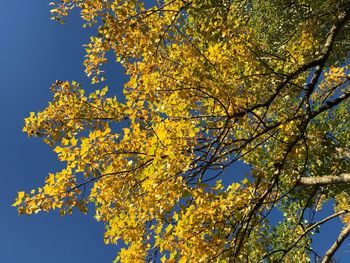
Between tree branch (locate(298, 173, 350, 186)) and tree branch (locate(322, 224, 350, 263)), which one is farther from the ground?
tree branch (locate(298, 173, 350, 186))

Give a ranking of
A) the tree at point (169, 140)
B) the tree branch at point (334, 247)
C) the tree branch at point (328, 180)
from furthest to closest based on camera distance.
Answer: the tree branch at point (334, 247) → the tree branch at point (328, 180) → the tree at point (169, 140)

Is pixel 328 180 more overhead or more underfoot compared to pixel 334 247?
more overhead

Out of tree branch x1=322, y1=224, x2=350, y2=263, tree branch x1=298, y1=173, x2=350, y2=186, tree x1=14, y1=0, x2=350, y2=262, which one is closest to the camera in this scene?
tree x1=14, y1=0, x2=350, y2=262

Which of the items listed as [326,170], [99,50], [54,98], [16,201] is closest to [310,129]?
[326,170]

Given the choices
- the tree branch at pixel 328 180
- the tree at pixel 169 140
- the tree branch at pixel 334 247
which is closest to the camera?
the tree at pixel 169 140

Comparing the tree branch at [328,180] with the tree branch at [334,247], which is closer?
the tree branch at [328,180]

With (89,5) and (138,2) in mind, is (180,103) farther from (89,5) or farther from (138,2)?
(89,5)

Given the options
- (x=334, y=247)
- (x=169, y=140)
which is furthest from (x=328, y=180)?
(x=169, y=140)

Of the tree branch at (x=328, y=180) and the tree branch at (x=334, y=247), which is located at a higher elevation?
the tree branch at (x=328, y=180)

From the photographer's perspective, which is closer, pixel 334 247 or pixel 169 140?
pixel 169 140

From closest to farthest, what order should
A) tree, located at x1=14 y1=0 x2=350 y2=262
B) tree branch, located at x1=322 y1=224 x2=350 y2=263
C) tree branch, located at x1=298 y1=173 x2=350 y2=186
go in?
tree, located at x1=14 y1=0 x2=350 y2=262, tree branch, located at x1=298 y1=173 x2=350 y2=186, tree branch, located at x1=322 y1=224 x2=350 y2=263

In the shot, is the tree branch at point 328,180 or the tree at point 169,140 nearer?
the tree at point 169,140

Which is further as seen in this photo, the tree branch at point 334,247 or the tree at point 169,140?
the tree branch at point 334,247

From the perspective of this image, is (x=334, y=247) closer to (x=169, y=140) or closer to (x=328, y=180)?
(x=328, y=180)
